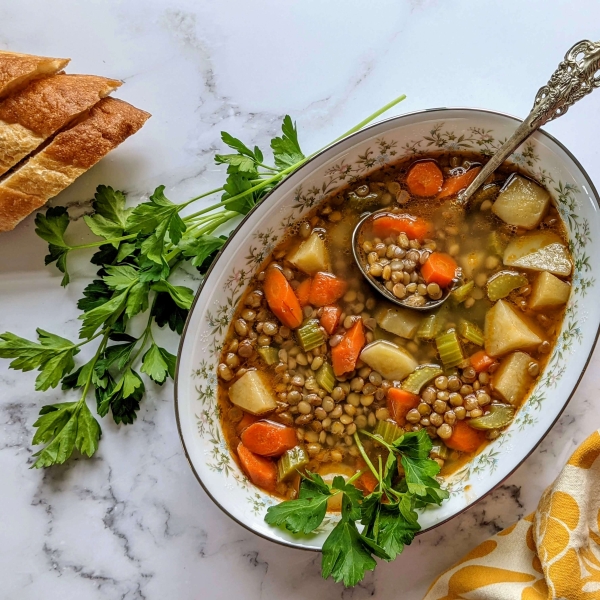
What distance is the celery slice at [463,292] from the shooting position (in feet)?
8.72

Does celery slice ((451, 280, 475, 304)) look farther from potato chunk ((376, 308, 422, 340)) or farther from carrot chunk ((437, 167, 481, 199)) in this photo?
carrot chunk ((437, 167, 481, 199))

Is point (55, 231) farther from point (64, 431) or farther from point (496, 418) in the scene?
point (496, 418)

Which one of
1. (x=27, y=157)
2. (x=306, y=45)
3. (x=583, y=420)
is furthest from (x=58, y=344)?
(x=583, y=420)

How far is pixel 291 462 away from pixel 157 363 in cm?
71

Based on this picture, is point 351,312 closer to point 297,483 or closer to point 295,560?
point 297,483

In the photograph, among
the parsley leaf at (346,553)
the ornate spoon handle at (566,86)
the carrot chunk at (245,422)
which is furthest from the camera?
the carrot chunk at (245,422)

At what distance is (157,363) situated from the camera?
2633mm

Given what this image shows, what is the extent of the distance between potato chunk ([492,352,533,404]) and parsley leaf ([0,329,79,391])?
72.4 inches

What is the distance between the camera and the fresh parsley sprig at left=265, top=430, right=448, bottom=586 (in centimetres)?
237

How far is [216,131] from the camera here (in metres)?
2.81

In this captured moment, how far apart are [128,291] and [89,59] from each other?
1.10 metres

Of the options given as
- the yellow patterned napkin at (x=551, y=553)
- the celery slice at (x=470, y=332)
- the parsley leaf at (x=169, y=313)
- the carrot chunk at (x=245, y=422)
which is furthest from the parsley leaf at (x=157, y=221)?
the yellow patterned napkin at (x=551, y=553)

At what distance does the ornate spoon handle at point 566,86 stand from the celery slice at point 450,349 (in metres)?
0.83

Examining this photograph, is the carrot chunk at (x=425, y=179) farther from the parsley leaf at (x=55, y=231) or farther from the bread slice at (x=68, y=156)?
the parsley leaf at (x=55, y=231)
